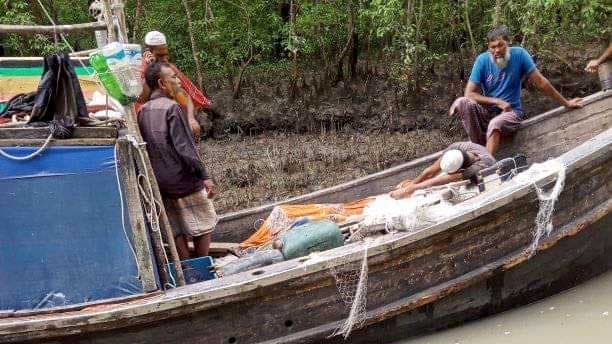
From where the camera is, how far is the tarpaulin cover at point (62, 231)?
3379mm

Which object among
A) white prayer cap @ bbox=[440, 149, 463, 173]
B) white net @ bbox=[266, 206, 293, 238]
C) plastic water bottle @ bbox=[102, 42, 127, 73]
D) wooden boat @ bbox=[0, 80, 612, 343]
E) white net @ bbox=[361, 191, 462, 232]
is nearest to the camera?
plastic water bottle @ bbox=[102, 42, 127, 73]

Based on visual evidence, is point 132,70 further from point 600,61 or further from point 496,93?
point 600,61

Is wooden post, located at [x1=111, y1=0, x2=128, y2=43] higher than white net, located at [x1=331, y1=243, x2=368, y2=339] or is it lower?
higher

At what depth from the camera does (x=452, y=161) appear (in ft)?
14.9

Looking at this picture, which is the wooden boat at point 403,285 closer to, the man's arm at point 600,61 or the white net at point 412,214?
the white net at point 412,214

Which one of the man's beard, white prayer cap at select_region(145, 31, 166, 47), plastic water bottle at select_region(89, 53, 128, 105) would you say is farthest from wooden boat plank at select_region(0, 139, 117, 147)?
the man's beard

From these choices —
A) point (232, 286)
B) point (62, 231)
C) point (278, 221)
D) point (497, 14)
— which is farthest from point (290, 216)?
point (497, 14)

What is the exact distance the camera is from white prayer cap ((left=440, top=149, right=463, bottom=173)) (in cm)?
455

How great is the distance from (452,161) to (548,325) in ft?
4.22

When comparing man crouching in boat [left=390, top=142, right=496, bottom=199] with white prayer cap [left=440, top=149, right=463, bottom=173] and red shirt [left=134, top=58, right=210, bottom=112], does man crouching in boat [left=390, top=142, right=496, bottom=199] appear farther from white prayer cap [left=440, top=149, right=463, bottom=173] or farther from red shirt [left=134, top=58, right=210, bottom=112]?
red shirt [left=134, top=58, right=210, bottom=112]

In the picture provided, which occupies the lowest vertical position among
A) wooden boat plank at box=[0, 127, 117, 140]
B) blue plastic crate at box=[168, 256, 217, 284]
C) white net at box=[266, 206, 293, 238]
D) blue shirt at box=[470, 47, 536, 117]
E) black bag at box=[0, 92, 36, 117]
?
white net at box=[266, 206, 293, 238]

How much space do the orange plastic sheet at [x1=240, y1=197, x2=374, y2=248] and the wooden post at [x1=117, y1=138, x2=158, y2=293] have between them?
129 centimetres

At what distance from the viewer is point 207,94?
11.8 m

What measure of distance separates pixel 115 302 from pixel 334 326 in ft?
4.08
